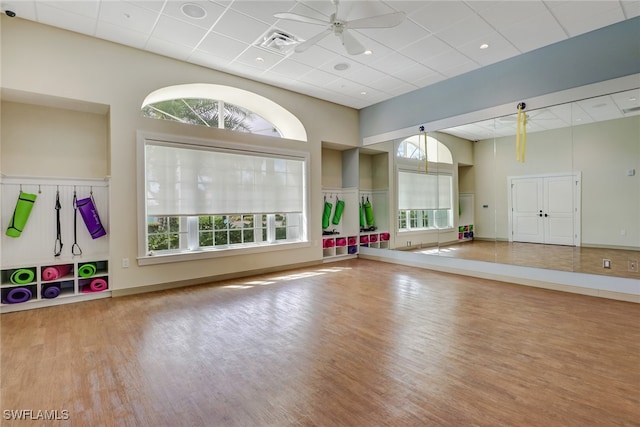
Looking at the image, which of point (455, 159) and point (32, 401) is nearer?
point (32, 401)

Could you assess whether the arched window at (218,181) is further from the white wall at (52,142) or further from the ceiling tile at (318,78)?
the ceiling tile at (318,78)

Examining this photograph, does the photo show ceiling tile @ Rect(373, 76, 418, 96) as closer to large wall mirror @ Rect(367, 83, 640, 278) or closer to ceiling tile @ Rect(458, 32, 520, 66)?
large wall mirror @ Rect(367, 83, 640, 278)

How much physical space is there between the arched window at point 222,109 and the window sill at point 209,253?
232cm

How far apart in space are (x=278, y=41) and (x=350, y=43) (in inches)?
46.0

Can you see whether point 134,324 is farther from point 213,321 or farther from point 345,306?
point 345,306

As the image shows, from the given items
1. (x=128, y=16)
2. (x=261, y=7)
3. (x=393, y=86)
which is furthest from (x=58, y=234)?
(x=393, y=86)

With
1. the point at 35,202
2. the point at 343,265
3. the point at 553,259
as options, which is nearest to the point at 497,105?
the point at 553,259

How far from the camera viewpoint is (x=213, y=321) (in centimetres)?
347

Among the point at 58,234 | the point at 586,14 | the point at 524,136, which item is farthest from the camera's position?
the point at 524,136

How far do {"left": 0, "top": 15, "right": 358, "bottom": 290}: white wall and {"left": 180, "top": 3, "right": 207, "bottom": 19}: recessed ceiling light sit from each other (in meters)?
1.39

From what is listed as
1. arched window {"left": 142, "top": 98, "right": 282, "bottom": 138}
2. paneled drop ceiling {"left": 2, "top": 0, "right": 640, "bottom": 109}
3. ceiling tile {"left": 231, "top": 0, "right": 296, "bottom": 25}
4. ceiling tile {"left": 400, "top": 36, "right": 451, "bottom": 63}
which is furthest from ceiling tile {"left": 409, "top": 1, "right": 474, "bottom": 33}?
arched window {"left": 142, "top": 98, "right": 282, "bottom": 138}

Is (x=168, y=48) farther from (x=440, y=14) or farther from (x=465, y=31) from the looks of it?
(x=465, y=31)

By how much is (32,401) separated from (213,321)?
161 cm

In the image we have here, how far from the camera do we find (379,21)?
3.25m
